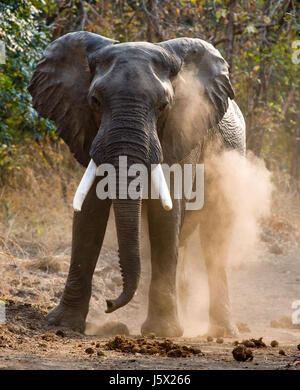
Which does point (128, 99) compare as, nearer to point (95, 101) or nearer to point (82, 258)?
point (95, 101)

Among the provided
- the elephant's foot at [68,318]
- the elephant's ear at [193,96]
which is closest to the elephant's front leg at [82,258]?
the elephant's foot at [68,318]

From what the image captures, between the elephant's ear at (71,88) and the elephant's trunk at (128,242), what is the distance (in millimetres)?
851

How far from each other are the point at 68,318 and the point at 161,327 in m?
0.77

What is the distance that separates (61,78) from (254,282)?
4939 mm

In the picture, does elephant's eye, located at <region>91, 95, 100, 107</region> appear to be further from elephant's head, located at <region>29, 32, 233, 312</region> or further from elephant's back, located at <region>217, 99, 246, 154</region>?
elephant's back, located at <region>217, 99, 246, 154</region>

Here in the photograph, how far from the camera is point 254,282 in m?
10.7

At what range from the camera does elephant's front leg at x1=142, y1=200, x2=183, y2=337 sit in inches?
257

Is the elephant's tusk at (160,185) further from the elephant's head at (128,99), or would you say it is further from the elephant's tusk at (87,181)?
the elephant's tusk at (87,181)

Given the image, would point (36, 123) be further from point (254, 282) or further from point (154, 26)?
point (254, 282)

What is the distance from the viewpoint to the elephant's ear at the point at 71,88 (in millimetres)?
6461

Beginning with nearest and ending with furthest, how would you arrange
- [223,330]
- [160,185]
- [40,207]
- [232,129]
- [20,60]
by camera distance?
1. [160,185]
2. [223,330]
3. [232,129]
4. [20,60]
5. [40,207]

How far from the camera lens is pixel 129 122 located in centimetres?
575

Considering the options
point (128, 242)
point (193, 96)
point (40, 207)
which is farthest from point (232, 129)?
point (40, 207)
